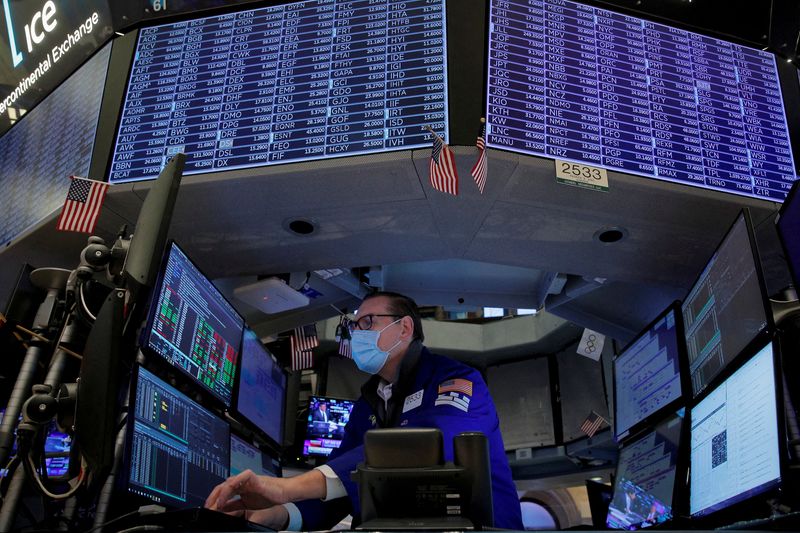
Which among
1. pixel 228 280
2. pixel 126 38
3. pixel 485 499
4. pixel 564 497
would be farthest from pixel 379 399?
pixel 564 497

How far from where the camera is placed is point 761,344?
2461 mm

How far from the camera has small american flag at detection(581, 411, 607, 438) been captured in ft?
21.2

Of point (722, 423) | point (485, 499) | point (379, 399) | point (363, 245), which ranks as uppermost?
point (363, 245)

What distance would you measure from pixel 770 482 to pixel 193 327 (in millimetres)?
2509

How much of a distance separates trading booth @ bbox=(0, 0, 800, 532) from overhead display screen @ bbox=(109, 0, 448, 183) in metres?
0.01

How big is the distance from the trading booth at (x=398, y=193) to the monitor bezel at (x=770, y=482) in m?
0.01

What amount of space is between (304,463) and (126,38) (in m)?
4.58

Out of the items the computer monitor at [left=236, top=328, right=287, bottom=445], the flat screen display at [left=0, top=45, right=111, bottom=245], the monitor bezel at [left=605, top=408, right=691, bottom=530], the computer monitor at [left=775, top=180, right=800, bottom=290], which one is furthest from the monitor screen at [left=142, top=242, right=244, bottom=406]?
the computer monitor at [left=775, top=180, right=800, bottom=290]

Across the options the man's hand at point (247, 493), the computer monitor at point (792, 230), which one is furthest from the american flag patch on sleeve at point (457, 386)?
the computer monitor at point (792, 230)

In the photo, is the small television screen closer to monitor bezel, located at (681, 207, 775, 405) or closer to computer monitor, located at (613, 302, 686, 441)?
computer monitor, located at (613, 302, 686, 441)

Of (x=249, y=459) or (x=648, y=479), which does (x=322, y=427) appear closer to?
(x=249, y=459)

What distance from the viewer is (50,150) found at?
4.34 metres

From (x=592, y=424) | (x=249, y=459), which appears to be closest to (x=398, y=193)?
(x=249, y=459)

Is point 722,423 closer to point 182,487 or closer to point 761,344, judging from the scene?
point 761,344
